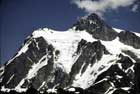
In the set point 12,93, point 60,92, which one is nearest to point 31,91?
point 12,93

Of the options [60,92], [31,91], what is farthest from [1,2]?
[60,92]

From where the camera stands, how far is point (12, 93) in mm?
126938

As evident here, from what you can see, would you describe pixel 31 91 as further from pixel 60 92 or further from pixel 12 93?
pixel 60 92

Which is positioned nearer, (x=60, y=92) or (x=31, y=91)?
(x=31, y=91)

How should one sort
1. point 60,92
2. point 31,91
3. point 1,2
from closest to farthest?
1. point 1,2
2. point 31,91
3. point 60,92

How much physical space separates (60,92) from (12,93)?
15675 mm

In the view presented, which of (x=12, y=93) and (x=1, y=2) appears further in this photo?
(x=12, y=93)

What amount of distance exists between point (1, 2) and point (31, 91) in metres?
64.5

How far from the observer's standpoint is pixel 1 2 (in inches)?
2397

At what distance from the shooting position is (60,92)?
Result: 13625 cm

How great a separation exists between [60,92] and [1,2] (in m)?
77.9

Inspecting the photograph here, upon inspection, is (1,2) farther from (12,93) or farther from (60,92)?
(60,92)

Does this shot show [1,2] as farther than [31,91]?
No

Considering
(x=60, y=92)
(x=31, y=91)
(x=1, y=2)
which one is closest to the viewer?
(x=1, y=2)
